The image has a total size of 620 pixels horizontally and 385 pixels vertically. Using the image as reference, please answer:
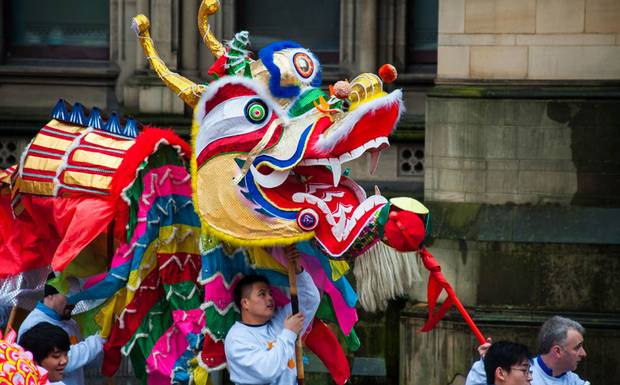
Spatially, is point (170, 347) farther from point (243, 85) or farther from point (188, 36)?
point (188, 36)

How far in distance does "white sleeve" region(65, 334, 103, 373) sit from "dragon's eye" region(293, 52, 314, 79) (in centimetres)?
222

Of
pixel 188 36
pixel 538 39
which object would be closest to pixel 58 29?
pixel 188 36

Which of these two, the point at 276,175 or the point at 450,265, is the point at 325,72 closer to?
the point at 450,265

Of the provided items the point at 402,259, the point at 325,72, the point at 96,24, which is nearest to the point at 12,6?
the point at 96,24

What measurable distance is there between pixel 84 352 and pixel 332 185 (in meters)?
1.99

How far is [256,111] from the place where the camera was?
1088cm

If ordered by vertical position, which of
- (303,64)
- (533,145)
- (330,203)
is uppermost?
(303,64)

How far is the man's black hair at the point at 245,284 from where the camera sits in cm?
1086

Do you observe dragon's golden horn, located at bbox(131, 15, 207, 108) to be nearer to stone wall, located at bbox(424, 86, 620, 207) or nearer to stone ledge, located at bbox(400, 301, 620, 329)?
stone wall, located at bbox(424, 86, 620, 207)

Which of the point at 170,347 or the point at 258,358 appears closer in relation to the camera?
the point at 258,358

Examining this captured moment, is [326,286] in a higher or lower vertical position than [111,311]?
higher

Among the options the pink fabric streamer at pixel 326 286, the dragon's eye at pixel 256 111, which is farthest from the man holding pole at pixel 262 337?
the dragon's eye at pixel 256 111

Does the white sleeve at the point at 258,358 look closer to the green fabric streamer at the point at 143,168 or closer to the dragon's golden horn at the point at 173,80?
the green fabric streamer at the point at 143,168

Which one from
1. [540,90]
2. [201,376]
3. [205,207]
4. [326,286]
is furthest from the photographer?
[540,90]
